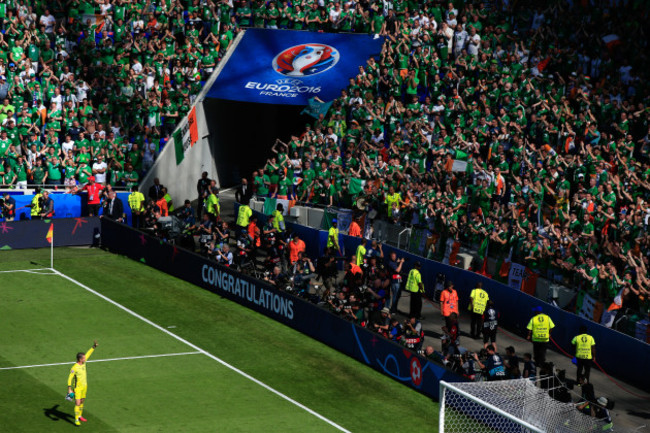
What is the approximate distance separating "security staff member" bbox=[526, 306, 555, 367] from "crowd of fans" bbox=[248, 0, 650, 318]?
191 cm

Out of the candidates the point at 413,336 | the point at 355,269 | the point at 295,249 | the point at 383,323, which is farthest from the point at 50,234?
the point at 413,336

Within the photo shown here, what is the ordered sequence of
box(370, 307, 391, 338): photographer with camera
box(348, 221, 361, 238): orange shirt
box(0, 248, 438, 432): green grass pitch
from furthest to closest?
box(348, 221, 361, 238): orange shirt
box(370, 307, 391, 338): photographer with camera
box(0, 248, 438, 432): green grass pitch

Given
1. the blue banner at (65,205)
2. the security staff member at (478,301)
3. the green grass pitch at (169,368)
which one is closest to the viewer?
the green grass pitch at (169,368)

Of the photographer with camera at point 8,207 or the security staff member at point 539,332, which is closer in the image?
the security staff member at point 539,332

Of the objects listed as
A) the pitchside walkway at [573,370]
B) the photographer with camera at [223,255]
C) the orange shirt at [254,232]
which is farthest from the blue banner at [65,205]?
the pitchside walkway at [573,370]

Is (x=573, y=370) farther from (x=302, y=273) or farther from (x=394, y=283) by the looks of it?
(x=302, y=273)

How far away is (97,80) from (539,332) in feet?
78.1

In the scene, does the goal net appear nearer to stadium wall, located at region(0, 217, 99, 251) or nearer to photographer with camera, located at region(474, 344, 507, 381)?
photographer with camera, located at region(474, 344, 507, 381)

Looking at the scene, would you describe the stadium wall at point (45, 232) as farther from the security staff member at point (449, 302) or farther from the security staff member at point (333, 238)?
the security staff member at point (449, 302)

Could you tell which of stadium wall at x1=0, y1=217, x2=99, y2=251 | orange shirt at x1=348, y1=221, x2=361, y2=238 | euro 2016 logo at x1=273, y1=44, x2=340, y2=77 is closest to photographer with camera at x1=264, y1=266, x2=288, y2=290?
orange shirt at x1=348, y1=221, x2=361, y2=238

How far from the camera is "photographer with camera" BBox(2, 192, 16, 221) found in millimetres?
37812

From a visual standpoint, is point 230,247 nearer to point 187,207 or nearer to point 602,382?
point 187,207

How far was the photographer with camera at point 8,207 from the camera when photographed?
37.8 m

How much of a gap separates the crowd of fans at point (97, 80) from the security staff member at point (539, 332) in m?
19.6
